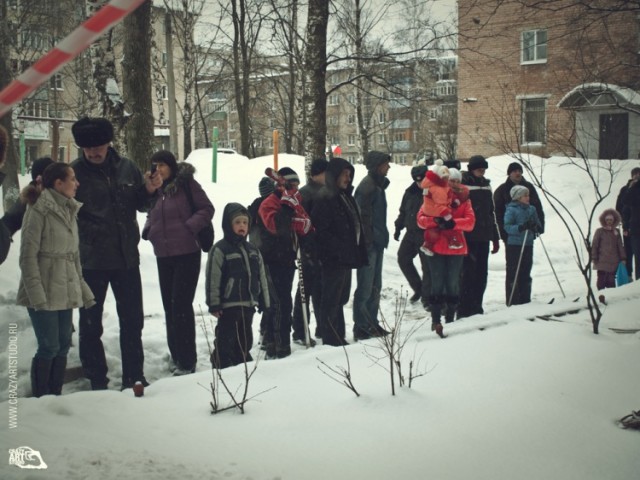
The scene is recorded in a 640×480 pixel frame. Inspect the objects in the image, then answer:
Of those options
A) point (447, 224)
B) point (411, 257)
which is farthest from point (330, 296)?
point (411, 257)

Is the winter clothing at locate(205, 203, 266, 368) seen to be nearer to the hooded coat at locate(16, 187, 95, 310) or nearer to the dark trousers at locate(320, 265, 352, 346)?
the dark trousers at locate(320, 265, 352, 346)

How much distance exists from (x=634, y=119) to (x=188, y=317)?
2553 cm

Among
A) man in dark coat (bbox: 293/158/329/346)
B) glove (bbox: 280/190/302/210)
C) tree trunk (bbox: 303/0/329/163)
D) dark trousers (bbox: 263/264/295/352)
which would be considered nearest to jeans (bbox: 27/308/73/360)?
dark trousers (bbox: 263/264/295/352)

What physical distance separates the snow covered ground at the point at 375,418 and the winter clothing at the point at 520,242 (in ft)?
7.84

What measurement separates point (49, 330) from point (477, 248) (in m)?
5.10

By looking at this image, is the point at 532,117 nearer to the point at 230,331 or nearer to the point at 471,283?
the point at 471,283

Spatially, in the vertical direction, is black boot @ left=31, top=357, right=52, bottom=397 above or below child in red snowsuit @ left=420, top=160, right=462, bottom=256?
below

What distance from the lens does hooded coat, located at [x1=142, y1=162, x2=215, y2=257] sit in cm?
576

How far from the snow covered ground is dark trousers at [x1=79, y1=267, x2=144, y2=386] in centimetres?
35

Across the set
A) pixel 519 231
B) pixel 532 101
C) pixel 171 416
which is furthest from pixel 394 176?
pixel 171 416

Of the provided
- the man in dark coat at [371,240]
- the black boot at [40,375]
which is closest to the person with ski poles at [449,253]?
the man in dark coat at [371,240]

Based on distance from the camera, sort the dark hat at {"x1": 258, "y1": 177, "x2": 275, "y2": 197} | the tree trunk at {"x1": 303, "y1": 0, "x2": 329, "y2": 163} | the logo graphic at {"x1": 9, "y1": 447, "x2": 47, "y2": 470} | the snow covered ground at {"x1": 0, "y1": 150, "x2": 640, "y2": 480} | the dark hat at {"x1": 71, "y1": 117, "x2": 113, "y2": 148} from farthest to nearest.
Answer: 1. the tree trunk at {"x1": 303, "y1": 0, "x2": 329, "y2": 163}
2. the dark hat at {"x1": 258, "y1": 177, "x2": 275, "y2": 197}
3. the dark hat at {"x1": 71, "y1": 117, "x2": 113, "y2": 148}
4. the snow covered ground at {"x1": 0, "y1": 150, "x2": 640, "y2": 480}
5. the logo graphic at {"x1": 9, "y1": 447, "x2": 47, "y2": 470}

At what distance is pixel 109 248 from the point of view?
5102 millimetres

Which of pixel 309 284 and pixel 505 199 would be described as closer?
pixel 309 284
